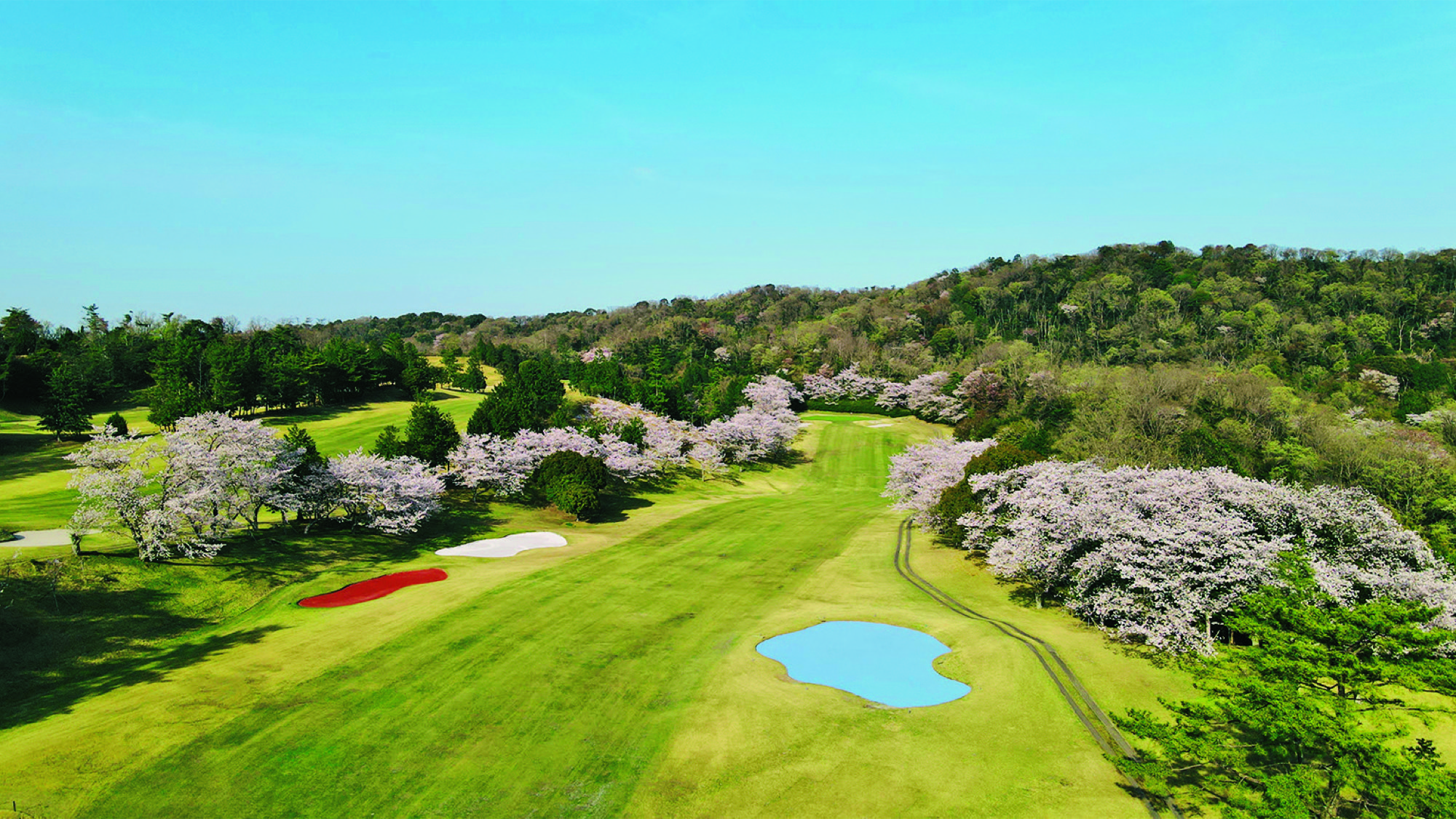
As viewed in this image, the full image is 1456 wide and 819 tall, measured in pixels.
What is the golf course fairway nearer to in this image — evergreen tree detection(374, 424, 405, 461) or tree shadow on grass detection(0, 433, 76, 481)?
evergreen tree detection(374, 424, 405, 461)

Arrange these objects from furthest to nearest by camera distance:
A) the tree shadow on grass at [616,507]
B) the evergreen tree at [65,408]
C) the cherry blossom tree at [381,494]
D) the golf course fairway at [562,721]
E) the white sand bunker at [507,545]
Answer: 1. the evergreen tree at [65,408]
2. the tree shadow on grass at [616,507]
3. the cherry blossom tree at [381,494]
4. the white sand bunker at [507,545]
5. the golf course fairway at [562,721]

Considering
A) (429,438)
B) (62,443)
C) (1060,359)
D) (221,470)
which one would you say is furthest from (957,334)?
(62,443)

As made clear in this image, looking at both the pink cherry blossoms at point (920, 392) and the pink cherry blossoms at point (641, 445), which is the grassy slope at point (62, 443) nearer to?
the pink cherry blossoms at point (641, 445)

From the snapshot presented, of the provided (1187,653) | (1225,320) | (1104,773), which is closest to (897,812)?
(1104,773)

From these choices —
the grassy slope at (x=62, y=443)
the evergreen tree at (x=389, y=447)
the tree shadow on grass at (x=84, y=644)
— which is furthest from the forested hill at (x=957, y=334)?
the tree shadow on grass at (x=84, y=644)

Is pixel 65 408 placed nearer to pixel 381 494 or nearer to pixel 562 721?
pixel 381 494

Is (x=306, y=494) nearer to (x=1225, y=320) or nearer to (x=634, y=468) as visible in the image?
(x=634, y=468)

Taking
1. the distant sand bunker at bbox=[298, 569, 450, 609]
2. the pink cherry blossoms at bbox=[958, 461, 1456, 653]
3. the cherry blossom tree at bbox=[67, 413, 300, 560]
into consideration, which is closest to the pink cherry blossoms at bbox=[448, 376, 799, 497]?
the cherry blossom tree at bbox=[67, 413, 300, 560]
